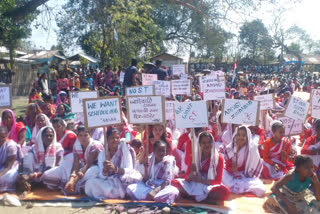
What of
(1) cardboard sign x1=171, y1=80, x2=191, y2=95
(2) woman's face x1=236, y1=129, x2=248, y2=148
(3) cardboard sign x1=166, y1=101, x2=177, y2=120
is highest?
(1) cardboard sign x1=171, y1=80, x2=191, y2=95

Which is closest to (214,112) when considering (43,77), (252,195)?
(252,195)

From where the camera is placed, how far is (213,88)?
575 centimetres

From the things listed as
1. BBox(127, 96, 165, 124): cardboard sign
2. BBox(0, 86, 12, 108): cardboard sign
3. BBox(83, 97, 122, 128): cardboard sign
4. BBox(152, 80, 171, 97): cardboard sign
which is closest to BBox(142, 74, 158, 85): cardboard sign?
BBox(152, 80, 171, 97): cardboard sign

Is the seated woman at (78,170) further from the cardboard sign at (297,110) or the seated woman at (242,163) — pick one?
the cardboard sign at (297,110)

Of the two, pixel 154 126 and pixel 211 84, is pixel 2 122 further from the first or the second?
pixel 211 84

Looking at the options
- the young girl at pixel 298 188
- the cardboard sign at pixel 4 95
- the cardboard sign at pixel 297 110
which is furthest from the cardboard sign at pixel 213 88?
the cardboard sign at pixel 4 95

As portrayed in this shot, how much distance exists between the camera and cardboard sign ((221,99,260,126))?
163 inches

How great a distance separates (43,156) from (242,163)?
292 centimetres

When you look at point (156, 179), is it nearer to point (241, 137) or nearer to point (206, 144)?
point (206, 144)

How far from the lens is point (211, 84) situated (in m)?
5.75

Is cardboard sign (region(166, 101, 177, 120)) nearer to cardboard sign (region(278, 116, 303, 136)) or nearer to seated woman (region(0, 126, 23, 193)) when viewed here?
cardboard sign (region(278, 116, 303, 136))

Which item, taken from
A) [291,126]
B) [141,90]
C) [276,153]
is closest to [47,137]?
[141,90]

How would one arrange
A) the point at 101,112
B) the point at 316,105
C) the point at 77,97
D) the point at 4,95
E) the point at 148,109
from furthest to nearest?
the point at 77,97
the point at 4,95
the point at 316,105
the point at 148,109
the point at 101,112

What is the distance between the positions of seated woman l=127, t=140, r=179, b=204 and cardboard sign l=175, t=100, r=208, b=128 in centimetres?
52
